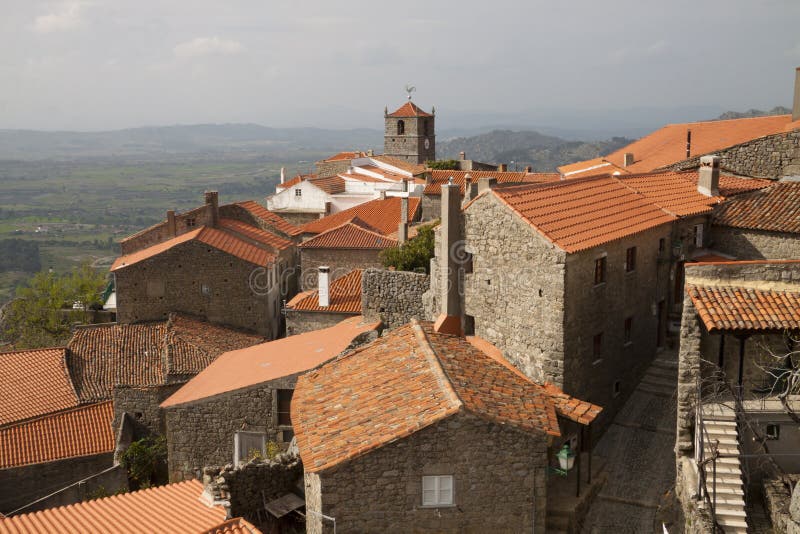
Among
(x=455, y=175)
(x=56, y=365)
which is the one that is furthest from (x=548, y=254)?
(x=455, y=175)

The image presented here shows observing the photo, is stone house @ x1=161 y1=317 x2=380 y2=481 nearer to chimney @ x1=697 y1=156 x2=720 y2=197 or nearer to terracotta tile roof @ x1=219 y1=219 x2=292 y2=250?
chimney @ x1=697 y1=156 x2=720 y2=197

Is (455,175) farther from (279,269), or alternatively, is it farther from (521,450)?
(521,450)

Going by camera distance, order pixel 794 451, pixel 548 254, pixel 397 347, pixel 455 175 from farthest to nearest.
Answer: pixel 455 175 < pixel 548 254 < pixel 397 347 < pixel 794 451

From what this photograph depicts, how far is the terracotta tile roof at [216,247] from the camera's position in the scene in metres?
36.3

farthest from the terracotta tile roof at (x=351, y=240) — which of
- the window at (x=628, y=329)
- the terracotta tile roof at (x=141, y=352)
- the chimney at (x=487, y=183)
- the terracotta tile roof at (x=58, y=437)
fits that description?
the window at (x=628, y=329)

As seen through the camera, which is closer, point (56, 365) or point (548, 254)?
point (548, 254)

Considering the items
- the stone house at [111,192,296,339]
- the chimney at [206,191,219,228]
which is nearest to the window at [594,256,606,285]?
the stone house at [111,192,296,339]

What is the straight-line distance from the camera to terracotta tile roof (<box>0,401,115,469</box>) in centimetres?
2442

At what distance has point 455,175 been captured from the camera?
57.6 meters

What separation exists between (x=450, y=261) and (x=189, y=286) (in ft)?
61.3

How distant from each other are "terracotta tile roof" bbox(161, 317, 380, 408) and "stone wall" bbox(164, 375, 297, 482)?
0.82 feet

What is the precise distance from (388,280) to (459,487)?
12.0 m

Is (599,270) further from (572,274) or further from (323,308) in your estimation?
(323,308)

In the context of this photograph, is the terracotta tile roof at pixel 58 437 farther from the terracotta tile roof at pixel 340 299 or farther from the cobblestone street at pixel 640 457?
the cobblestone street at pixel 640 457
